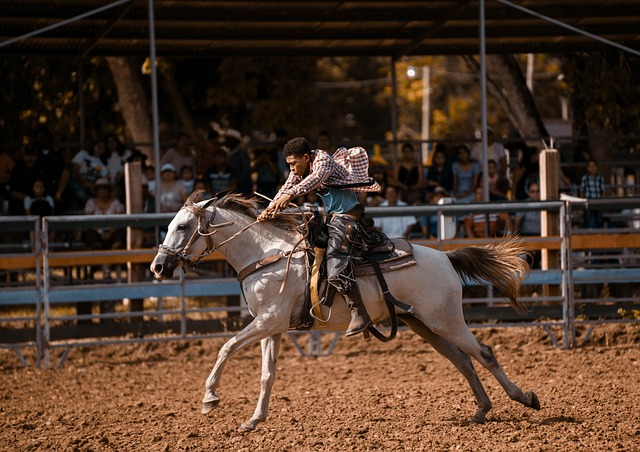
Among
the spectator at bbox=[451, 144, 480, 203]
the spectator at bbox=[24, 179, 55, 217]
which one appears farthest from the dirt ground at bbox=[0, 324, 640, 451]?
the spectator at bbox=[451, 144, 480, 203]

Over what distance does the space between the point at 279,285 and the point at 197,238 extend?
814mm

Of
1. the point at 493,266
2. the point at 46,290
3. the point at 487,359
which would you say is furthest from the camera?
the point at 46,290

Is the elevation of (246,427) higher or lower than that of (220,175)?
lower

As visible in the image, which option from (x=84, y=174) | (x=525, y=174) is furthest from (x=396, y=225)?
(x=84, y=174)

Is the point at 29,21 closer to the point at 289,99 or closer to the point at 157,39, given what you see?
the point at 157,39

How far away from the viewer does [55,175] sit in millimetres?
15656

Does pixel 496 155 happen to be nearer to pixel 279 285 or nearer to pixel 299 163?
pixel 299 163

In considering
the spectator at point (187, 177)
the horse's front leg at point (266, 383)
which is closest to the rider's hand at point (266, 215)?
the horse's front leg at point (266, 383)

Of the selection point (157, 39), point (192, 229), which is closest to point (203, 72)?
point (157, 39)

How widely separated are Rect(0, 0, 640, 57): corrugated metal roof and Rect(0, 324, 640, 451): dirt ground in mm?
Answer: 4661

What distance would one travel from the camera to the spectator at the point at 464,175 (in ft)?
52.6

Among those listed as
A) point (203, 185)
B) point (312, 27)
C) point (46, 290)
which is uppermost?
point (312, 27)

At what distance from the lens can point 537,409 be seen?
8.93 meters

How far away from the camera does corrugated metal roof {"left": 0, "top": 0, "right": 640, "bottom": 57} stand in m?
14.9
